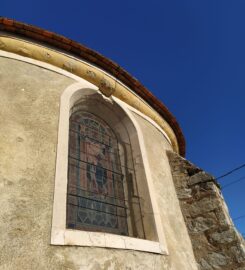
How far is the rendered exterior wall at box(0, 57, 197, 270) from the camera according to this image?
6.95ft

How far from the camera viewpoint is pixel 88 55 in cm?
445

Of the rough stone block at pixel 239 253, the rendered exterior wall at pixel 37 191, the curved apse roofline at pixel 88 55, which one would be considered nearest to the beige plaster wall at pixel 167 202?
the rendered exterior wall at pixel 37 191

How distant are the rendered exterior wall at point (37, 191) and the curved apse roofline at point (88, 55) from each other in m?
0.69

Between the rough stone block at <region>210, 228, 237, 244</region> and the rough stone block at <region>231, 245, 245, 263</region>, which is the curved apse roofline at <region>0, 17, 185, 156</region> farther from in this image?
the rough stone block at <region>231, 245, 245, 263</region>

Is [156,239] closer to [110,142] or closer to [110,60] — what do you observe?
[110,142]

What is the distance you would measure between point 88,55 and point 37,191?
9.22 feet

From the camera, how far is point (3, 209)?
219cm

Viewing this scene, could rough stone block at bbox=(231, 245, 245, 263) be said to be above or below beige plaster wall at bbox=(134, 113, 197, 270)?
below

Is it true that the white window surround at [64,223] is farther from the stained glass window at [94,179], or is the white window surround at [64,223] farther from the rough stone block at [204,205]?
the rough stone block at [204,205]

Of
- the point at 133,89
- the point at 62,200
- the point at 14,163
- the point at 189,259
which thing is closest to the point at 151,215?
the point at 189,259

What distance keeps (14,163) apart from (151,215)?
1.77 meters

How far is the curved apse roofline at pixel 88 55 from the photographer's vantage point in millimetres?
3882

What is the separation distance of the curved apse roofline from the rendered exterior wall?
691mm

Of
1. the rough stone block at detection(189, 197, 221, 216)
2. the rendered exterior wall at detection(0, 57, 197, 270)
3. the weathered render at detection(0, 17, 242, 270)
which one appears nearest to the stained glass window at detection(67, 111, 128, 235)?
the weathered render at detection(0, 17, 242, 270)
